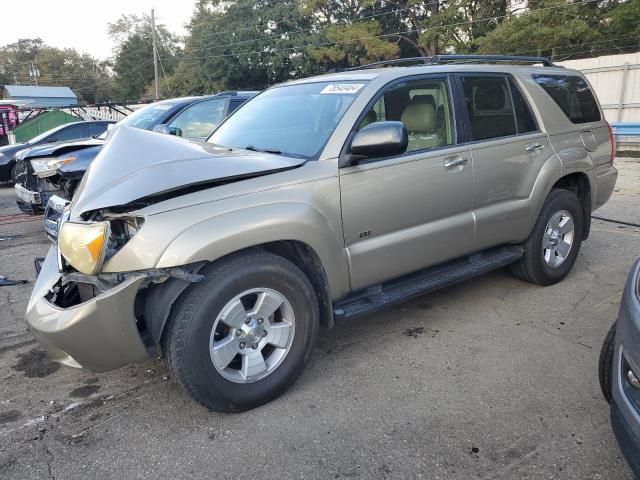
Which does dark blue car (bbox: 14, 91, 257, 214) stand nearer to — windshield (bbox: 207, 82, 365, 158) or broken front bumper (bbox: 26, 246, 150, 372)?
windshield (bbox: 207, 82, 365, 158)

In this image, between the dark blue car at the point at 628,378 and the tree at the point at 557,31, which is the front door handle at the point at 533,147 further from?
the tree at the point at 557,31

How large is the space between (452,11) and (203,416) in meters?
30.1

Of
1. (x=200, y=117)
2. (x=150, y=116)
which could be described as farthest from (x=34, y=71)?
(x=200, y=117)

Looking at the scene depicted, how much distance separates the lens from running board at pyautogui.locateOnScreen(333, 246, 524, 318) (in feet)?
10.6

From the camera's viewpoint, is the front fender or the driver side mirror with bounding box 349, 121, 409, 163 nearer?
the front fender

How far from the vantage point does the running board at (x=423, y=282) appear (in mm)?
3220

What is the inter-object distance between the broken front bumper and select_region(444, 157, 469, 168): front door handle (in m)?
2.19

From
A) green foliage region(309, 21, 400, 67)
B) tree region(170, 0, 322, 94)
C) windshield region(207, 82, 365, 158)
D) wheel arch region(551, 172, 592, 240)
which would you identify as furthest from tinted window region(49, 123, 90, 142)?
tree region(170, 0, 322, 94)

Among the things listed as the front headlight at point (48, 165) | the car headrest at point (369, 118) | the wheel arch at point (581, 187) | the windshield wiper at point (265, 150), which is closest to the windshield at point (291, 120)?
the windshield wiper at point (265, 150)

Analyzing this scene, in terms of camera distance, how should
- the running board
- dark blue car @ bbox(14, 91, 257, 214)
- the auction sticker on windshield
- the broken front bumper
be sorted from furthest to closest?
dark blue car @ bbox(14, 91, 257, 214) < the auction sticker on windshield < the running board < the broken front bumper

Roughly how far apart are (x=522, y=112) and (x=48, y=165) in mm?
5154

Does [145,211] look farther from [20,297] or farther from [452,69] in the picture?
[20,297]

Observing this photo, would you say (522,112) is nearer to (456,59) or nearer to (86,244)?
(456,59)

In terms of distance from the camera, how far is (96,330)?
8.01ft
